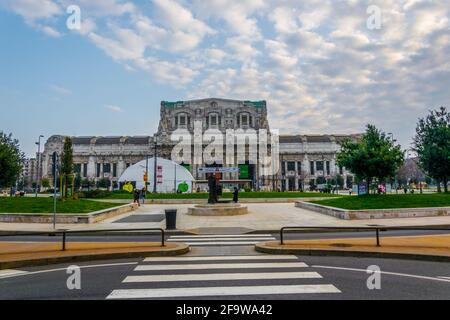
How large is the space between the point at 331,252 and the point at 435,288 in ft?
12.4

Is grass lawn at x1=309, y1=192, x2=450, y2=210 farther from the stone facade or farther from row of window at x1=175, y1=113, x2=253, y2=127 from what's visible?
row of window at x1=175, y1=113, x2=253, y2=127

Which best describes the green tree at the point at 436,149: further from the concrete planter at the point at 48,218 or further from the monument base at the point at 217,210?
the concrete planter at the point at 48,218

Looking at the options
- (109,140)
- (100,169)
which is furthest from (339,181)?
(109,140)

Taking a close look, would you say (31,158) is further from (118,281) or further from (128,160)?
(118,281)

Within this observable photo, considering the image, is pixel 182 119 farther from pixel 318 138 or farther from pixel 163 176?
pixel 163 176

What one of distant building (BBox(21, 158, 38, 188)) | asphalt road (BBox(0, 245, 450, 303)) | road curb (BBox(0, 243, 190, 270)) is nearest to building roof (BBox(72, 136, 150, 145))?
distant building (BBox(21, 158, 38, 188))

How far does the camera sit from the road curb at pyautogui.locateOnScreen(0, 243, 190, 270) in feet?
30.6

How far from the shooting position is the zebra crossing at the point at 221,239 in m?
13.3

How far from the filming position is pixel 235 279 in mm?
7582

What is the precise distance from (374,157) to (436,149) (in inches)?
527

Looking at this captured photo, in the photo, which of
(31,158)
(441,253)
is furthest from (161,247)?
(31,158)

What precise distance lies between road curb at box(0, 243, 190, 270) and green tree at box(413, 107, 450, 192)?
3374 cm
